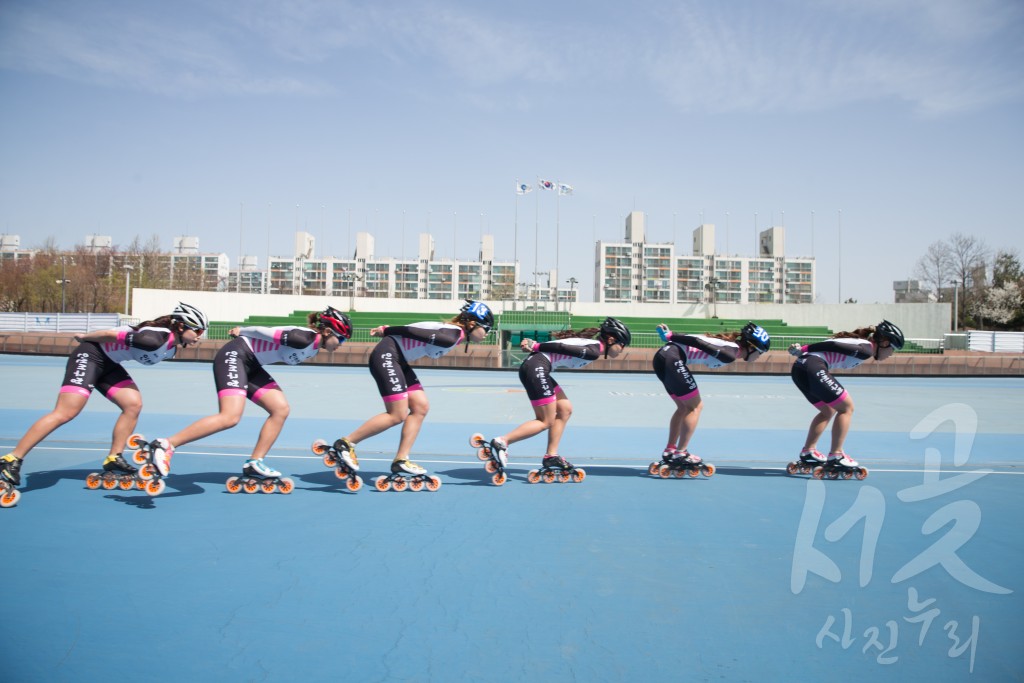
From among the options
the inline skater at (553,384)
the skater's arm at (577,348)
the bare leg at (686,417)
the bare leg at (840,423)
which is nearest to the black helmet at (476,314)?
the inline skater at (553,384)

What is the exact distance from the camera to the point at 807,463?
8.62 meters

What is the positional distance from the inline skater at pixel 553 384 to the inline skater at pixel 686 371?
0.66 metres

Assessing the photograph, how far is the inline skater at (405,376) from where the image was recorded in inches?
293

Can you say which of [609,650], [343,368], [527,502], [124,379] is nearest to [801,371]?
[527,502]

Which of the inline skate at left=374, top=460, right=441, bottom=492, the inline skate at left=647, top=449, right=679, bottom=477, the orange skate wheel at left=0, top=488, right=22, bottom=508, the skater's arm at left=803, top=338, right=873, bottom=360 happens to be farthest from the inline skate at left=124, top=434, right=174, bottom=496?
the skater's arm at left=803, top=338, right=873, bottom=360

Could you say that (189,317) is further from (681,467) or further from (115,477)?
(681,467)

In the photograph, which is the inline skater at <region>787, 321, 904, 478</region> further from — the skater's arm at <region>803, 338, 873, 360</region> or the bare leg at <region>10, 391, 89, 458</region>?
the bare leg at <region>10, 391, 89, 458</region>

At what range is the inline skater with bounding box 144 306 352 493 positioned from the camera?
7168mm

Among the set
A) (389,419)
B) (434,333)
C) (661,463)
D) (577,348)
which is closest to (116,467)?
(389,419)

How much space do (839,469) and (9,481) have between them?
8671 millimetres

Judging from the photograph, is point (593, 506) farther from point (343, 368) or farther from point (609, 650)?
point (343, 368)

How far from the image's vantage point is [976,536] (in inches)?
229

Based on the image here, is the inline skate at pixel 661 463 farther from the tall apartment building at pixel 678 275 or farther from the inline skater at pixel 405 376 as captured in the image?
the tall apartment building at pixel 678 275

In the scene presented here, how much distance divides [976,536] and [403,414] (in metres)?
5.37
